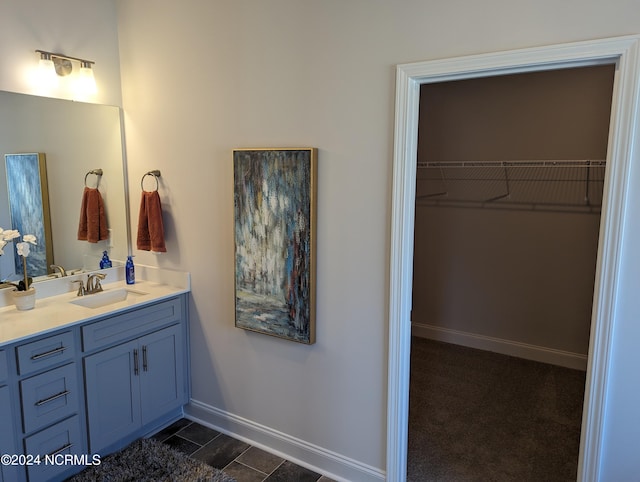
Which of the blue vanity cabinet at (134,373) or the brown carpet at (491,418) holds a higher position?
the blue vanity cabinet at (134,373)

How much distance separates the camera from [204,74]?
2645mm

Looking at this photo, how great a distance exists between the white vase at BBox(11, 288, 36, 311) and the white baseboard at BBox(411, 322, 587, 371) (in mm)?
3181

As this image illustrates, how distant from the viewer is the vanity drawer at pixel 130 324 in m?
2.39

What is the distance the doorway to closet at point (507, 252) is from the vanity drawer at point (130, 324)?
1.67 metres

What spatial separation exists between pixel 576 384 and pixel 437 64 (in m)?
2.72

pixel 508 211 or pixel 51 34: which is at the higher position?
pixel 51 34

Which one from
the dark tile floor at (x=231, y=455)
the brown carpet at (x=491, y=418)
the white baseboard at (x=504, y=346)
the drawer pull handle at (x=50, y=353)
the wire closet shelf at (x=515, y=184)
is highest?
the wire closet shelf at (x=515, y=184)

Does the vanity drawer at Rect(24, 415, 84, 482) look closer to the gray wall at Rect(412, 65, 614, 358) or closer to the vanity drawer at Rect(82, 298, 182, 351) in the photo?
the vanity drawer at Rect(82, 298, 182, 351)

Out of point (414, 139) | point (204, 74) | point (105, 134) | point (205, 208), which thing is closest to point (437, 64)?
point (414, 139)

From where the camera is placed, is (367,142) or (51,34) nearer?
(367,142)

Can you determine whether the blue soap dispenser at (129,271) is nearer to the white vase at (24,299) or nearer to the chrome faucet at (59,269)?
the chrome faucet at (59,269)

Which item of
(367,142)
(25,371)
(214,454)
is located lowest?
(214,454)

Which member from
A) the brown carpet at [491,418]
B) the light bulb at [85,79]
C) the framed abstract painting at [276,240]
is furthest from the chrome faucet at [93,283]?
the brown carpet at [491,418]

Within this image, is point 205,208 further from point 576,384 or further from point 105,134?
point 576,384
